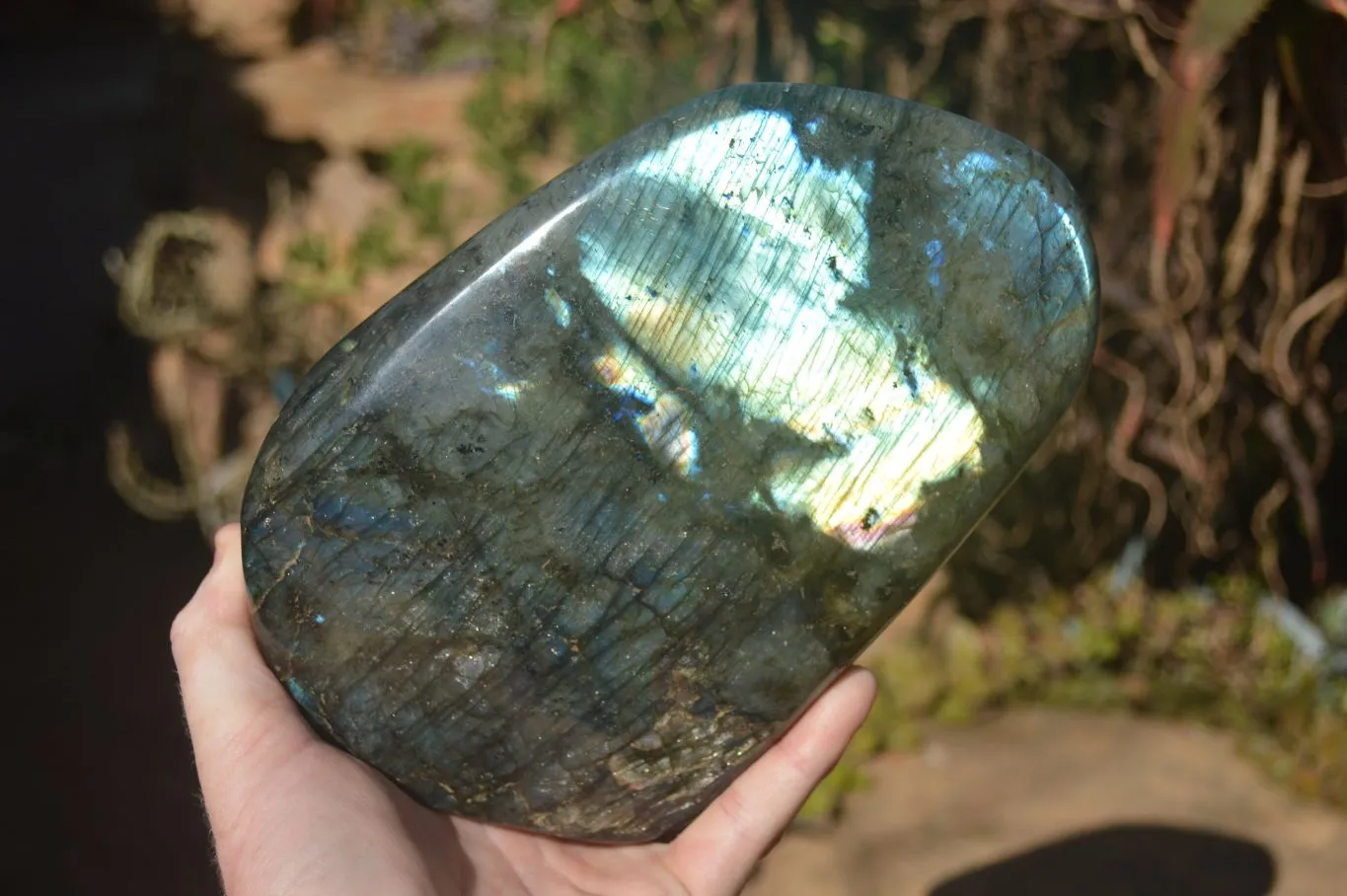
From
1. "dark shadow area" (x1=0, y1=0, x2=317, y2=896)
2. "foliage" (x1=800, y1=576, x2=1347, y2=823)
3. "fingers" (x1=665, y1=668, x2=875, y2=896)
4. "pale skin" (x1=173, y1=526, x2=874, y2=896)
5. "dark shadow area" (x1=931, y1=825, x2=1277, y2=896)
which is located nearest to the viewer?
"pale skin" (x1=173, y1=526, x2=874, y2=896)

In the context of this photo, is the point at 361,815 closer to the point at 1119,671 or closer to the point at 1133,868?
the point at 1133,868

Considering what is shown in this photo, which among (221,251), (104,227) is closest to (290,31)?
(104,227)

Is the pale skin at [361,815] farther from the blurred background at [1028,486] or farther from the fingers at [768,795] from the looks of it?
the blurred background at [1028,486]

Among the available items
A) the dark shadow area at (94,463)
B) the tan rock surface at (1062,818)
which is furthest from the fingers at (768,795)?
the dark shadow area at (94,463)

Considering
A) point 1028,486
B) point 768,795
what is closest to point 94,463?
point 1028,486

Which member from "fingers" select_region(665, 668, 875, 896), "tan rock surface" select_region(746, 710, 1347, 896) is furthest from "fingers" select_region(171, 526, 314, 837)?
"tan rock surface" select_region(746, 710, 1347, 896)

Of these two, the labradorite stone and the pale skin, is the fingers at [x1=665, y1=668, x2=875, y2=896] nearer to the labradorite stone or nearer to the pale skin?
the pale skin
